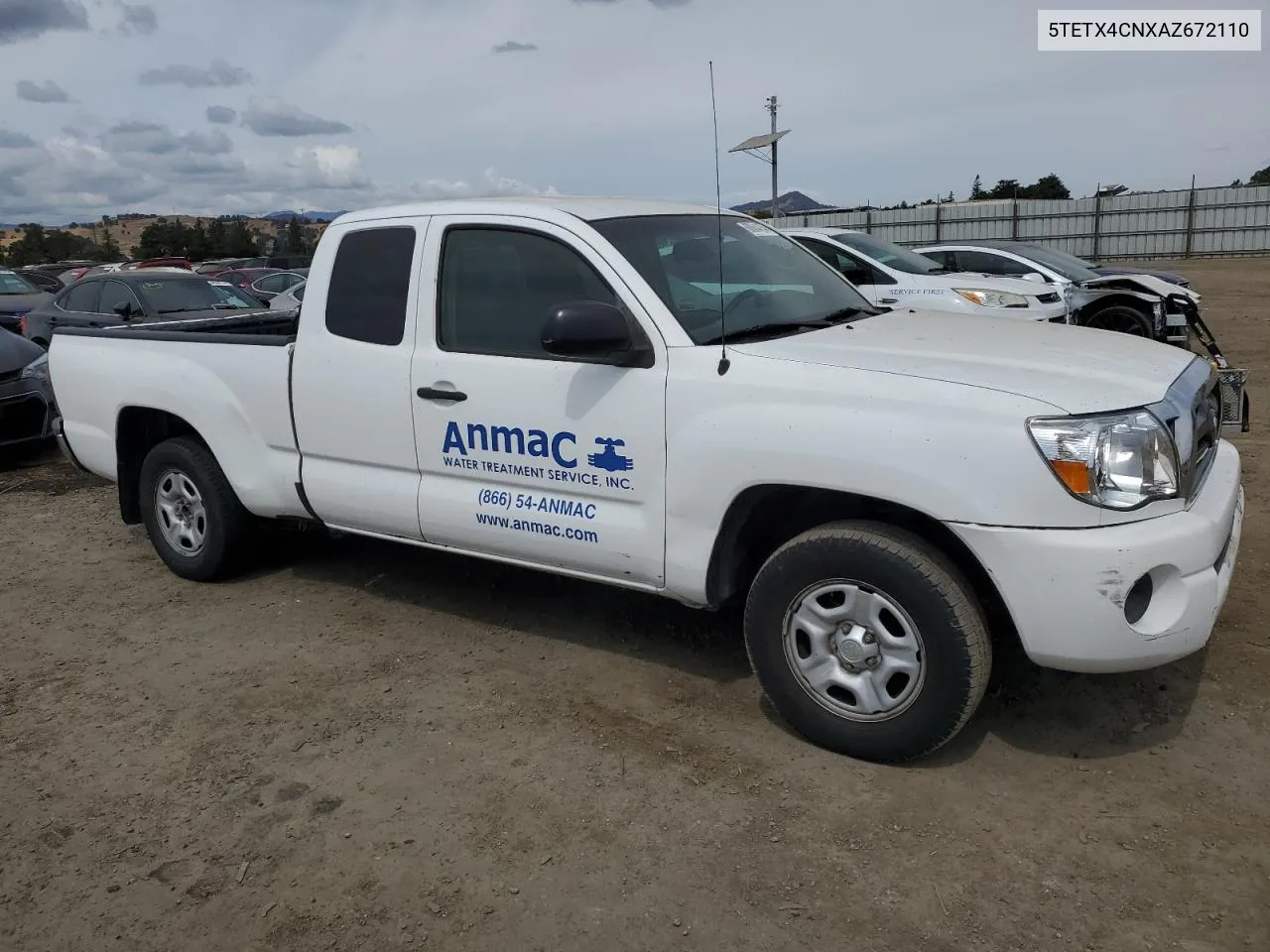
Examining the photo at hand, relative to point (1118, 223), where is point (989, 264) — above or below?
below

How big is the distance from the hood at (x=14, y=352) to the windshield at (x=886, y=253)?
794 centimetres

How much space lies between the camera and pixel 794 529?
→ 373 centimetres

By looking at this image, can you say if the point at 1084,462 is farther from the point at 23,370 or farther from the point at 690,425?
the point at 23,370

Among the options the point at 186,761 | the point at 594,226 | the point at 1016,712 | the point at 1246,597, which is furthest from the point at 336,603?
the point at 1246,597

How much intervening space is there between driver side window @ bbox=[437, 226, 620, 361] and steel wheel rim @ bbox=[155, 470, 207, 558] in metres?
2.04

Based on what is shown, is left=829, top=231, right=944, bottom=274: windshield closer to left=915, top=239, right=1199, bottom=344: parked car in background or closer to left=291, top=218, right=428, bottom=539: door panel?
left=915, top=239, right=1199, bottom=344: parked car in background

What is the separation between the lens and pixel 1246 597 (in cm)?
456

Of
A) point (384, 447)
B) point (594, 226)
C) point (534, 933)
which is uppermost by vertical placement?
point (594, 226)

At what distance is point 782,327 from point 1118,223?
37809 millimetres

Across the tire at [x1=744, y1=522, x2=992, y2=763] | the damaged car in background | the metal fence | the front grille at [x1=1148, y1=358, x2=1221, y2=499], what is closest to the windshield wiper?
the tire at [x1=744, y1=522, x2=992, y2=763]

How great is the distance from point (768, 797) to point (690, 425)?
1246 millimetres

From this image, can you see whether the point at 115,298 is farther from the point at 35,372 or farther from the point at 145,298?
the point at 35,372

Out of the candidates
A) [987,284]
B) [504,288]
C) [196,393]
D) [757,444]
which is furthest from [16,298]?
[757,444]

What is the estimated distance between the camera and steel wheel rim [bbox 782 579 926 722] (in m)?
3.24
